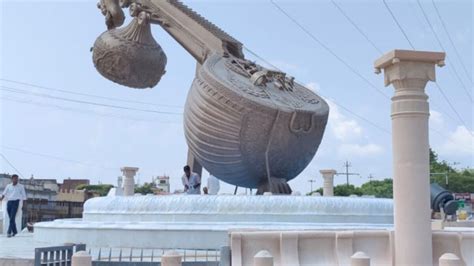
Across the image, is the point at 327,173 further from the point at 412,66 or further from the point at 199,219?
the point at 412,66

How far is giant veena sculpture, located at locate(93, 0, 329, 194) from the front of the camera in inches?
371

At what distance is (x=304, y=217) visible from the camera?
7605 mm

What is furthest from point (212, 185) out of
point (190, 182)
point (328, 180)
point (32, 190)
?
point (32, 190)

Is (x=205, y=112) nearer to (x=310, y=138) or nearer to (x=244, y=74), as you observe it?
(x=244, y=74)

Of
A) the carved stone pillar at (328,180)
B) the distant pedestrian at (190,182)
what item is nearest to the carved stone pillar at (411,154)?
the distant pedestrian at (190,182)

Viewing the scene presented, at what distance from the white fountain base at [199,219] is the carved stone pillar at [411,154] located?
2.41 metres

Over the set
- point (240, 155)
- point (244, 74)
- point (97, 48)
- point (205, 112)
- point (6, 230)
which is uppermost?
point (97, 48)

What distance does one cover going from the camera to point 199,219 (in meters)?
7.62

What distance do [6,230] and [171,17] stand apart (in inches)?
200

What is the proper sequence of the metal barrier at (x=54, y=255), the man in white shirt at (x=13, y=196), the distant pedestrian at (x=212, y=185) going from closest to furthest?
the metal barrier at (x=54, y=255) < the man in white shirt at (x=13, y=196) < the distant pedestrian at (x=212, y=185)

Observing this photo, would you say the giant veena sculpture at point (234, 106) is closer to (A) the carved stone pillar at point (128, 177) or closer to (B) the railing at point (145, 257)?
(A) the carved stone pillar at point (128, 177)

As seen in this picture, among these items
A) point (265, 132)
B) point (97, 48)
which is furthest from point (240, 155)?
point (97, 48)

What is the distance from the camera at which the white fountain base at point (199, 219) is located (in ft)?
23.2

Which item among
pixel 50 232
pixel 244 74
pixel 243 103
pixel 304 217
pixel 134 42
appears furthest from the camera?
pixel 134 42
